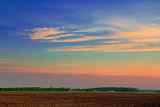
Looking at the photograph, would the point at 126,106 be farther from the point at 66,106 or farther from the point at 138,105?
the point at 66,106

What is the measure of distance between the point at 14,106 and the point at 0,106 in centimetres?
264

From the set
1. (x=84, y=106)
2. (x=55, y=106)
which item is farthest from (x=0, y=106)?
(x=84, y=106)

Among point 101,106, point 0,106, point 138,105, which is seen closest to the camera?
point 0,106

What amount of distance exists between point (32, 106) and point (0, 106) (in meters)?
4.20

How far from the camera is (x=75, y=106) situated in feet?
164

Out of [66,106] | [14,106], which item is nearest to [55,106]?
[66,106]

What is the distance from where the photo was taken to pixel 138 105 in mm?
53250

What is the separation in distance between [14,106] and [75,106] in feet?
24.6

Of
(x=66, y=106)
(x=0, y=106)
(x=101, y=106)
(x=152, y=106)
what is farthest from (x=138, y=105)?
(x=0, y=106)

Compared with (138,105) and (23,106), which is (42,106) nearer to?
(23,106)

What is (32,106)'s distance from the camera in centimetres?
4903

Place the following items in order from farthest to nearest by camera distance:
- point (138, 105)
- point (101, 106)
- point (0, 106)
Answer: point (138, 105), point (101, 106), point (0, 106)

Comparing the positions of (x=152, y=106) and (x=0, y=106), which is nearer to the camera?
(x=0, y=106)

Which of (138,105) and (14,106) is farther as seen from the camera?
(138,105)
